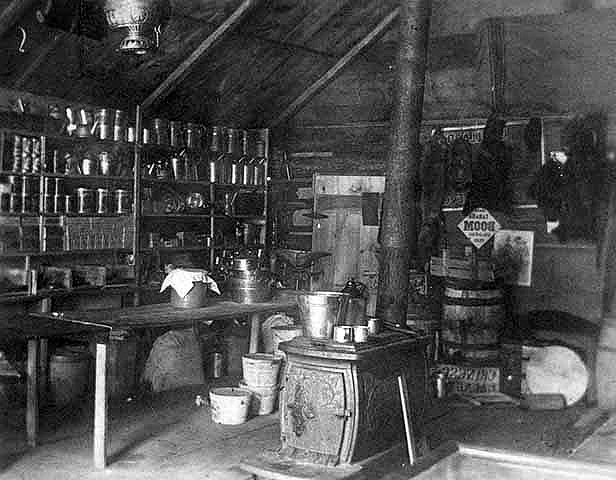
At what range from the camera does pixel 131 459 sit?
558 centimetres

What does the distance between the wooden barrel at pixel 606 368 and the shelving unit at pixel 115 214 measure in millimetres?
4087

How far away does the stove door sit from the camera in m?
5.03

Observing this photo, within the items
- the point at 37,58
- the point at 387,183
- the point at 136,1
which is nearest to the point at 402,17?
the point at 387,183

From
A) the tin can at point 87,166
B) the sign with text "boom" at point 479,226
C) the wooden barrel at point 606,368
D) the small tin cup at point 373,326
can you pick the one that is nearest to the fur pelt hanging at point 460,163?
the sign with text "boom" at point 479,226

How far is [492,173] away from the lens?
8477 millimetres

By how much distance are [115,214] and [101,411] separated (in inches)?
→ 116

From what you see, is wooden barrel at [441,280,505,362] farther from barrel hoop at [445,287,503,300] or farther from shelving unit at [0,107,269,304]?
shelving unit at [0,107,269,304]

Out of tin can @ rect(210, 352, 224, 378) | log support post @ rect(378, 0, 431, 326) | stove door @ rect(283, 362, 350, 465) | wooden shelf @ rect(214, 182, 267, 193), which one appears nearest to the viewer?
stove door @ rect(283, 362, 350, 465)

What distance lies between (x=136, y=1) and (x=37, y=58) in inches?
79.4

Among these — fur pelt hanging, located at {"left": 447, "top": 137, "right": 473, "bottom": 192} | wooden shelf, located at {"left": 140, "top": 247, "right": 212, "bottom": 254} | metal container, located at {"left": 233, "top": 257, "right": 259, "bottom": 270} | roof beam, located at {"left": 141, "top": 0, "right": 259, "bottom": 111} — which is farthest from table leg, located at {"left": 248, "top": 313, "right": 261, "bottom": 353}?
fur pelt hanging, located at {"left": 447, "top": 137, "right": 473, "bottom": 192}

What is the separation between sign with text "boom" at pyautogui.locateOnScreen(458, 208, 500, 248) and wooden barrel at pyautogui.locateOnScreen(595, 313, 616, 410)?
1.85 meters

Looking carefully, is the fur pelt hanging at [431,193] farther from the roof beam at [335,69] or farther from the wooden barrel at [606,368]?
the wooden barrel at [606,368]

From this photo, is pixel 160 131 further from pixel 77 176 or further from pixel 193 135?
pixel 77 176

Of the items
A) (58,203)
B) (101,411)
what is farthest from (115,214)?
(101,411)
